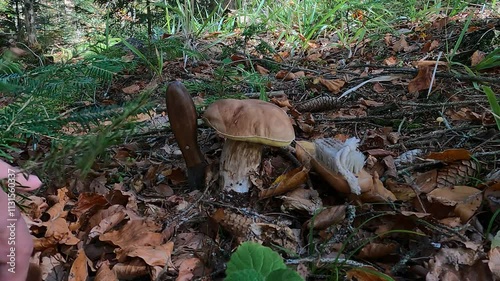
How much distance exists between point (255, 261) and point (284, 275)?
4.6 inches

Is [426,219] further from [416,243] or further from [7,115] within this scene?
[7,115]

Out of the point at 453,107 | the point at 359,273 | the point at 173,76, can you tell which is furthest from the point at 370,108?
the point at 173,76

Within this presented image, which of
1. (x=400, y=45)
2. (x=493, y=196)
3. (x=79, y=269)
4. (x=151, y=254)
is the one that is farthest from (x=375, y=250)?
(x=400, y=45)

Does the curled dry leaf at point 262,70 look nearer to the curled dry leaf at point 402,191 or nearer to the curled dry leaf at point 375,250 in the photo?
the curled dry leaf at point 402,191

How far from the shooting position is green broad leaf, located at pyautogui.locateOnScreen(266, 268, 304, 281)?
3.14 feet

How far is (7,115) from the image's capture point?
4.44 ft

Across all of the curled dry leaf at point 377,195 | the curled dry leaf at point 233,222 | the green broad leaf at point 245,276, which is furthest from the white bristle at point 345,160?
the green broad leaf at point 245,276

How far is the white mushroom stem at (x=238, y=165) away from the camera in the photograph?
167cm

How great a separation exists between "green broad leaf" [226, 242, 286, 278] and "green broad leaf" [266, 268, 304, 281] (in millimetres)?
53

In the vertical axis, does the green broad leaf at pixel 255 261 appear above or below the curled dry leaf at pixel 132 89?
above

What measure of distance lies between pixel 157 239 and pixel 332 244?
2.10ft

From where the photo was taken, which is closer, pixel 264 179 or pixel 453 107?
pixel 264 179

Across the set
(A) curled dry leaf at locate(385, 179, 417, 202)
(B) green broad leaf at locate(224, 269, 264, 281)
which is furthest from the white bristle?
(B) green broad leaf at locate(224, 269, 264, 281)

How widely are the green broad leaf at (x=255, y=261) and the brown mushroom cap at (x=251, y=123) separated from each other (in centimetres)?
50
